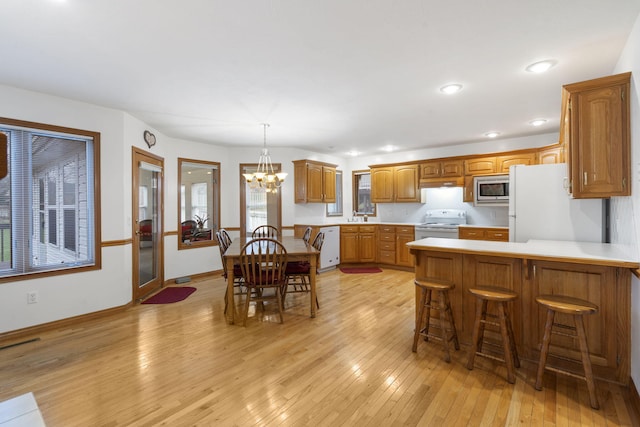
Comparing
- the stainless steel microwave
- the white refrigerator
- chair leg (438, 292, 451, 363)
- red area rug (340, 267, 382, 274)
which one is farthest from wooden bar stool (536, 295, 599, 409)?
red area rug (340, 267, 382, 274)

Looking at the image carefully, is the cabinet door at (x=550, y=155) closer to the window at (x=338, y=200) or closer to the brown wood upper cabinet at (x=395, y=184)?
the brown wood upper cabinet at (x=395, y=184)

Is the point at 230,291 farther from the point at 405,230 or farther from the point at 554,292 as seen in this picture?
the point at 405,230

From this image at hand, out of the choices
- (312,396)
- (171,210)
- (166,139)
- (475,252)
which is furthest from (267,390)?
(166,139)

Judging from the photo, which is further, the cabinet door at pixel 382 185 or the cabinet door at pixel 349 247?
the cabinet door at pixel 382 185

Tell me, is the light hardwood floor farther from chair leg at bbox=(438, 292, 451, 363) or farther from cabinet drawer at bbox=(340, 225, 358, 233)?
cabinet drawer at bbox=(340, 225, 358, 233)

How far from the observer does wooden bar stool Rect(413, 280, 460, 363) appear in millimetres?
2449

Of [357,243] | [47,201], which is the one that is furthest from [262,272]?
[357,243]

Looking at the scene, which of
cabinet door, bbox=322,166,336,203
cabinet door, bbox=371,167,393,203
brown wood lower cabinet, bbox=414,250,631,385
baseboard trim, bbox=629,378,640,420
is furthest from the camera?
cabinet door, bbox=371,167,393,203

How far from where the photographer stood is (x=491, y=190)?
16.7 ft

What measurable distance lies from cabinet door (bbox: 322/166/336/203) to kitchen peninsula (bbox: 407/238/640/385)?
11.4ft

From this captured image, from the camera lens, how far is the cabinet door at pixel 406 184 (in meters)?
6.00

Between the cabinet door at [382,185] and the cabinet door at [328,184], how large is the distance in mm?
859

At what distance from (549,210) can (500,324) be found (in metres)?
1.59

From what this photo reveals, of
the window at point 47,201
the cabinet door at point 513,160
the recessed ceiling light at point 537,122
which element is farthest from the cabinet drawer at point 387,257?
the window at point 47,201
